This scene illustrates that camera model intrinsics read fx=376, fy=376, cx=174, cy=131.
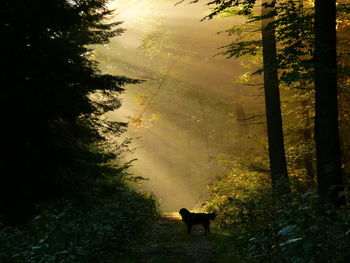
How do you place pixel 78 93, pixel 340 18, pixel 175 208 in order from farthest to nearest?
pixel 175 208 → pixel 340 18 → pixel 78 93

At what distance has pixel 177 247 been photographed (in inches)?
431

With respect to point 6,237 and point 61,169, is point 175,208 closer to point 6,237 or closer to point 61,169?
point 61,169

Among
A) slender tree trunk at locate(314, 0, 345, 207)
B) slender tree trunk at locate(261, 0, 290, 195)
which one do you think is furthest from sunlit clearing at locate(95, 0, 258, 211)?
slender tree trunk at locate(314, 0, 345, 207)

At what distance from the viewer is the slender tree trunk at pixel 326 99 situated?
328 inches

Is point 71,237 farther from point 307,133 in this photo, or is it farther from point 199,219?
point 307,133

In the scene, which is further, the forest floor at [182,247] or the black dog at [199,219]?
the black dog at [199,219]

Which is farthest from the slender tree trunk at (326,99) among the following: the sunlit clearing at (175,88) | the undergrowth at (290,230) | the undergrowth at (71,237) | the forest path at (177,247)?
the sunlit clearing at (175,88)

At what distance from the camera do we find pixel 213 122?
46.7m

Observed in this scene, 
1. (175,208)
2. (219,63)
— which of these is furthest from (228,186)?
(175,208)

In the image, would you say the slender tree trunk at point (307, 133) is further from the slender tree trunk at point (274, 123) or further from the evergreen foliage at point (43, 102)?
the evergreen foliage at point (43, 102)

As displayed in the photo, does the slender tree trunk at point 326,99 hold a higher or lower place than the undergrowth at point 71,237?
higher

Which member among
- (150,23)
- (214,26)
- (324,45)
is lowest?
(324,45)

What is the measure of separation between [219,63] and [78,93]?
1462 centimetres

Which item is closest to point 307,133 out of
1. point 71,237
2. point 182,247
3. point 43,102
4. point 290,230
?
point 182,247
